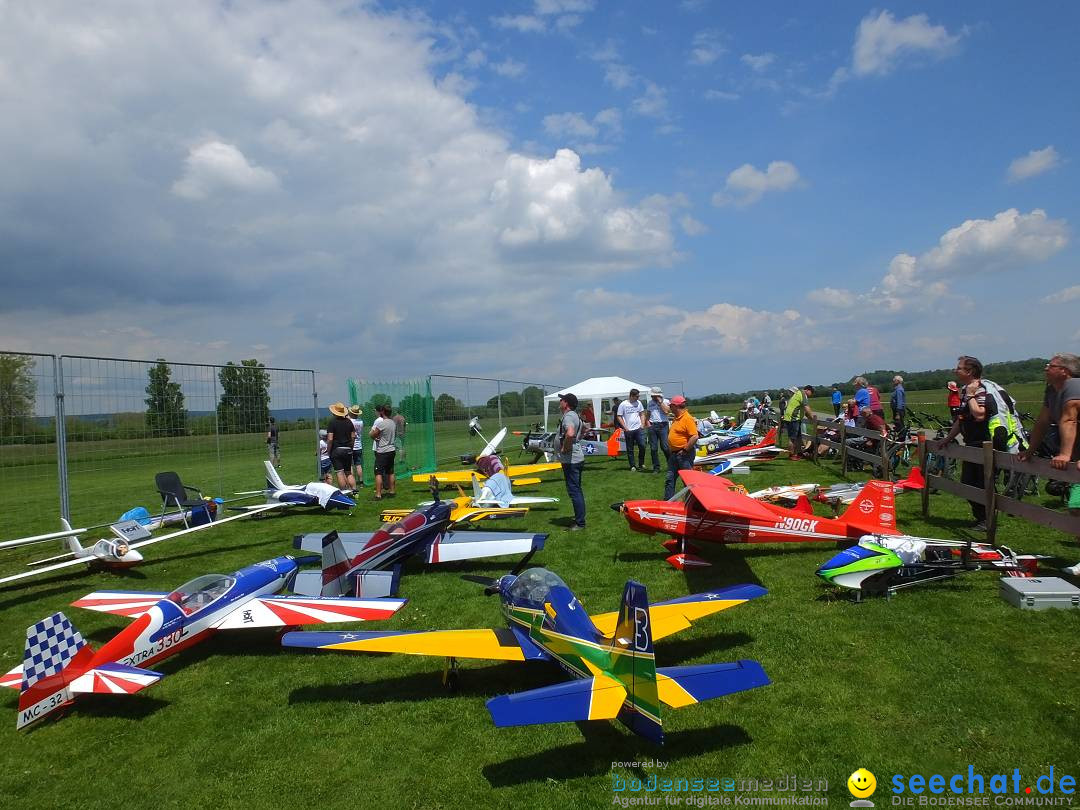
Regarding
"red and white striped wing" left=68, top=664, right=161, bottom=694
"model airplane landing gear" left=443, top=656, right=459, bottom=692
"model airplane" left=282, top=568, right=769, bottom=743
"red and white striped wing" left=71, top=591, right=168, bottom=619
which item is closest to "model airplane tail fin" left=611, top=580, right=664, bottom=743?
"model airplane" left=282, top=568, right=769, bottom=743

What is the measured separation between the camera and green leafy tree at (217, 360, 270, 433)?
12367 mm

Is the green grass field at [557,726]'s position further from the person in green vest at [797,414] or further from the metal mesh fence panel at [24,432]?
the person in green vest at [797,414]

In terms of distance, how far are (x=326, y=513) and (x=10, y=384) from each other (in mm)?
5450

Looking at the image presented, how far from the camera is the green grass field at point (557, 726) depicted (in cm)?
329

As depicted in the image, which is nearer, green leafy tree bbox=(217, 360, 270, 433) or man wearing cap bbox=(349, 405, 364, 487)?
green leafy tree bbox=(217, 360, 270, 433)

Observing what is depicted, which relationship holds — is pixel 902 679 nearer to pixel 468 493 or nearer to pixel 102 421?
pixel 468 493

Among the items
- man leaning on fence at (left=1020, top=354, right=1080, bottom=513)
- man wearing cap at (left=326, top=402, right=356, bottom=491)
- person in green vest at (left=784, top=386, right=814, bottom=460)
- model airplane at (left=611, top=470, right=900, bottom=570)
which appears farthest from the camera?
person in green vest at (left=784, top=386, right=814, bottom=460)

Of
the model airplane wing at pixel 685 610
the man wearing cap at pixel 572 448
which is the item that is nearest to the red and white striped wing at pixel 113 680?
the model airplane wing at pixel 685 610

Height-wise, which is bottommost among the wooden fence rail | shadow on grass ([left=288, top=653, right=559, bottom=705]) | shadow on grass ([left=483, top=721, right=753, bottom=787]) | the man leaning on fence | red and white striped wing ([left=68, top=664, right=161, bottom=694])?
shadow on grass ([left=288, top=653, right=559, bottom=705])

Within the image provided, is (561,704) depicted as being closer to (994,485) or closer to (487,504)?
(994,485)

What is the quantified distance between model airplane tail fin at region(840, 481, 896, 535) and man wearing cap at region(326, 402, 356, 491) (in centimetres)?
1013

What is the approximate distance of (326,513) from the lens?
11820 millimetres

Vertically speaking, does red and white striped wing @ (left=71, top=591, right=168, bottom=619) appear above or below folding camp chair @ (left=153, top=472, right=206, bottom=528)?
below

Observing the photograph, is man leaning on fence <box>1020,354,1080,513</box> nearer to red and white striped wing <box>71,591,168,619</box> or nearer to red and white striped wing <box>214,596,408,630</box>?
red and white striped wing <box>214,596,408,630</box>
